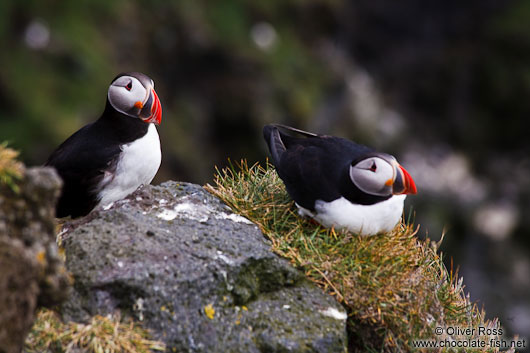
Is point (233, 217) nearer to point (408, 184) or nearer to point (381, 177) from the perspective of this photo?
point (381, 177)

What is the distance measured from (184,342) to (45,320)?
72 centimetres

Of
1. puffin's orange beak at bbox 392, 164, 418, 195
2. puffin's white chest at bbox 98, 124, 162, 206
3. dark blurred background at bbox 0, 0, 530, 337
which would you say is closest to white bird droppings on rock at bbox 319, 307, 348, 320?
puffin's orange beak at bbox 392, 164, 418, 195

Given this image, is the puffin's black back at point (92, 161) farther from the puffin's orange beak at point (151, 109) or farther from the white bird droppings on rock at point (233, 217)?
the white bird droppings on rock at point (233, 217)

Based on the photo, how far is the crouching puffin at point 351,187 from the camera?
4.08 m

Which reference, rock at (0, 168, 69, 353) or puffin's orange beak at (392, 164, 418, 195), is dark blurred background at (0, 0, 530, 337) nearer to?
rock at (0, 168, 69, 353)

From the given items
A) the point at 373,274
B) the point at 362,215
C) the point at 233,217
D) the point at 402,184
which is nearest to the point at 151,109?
the point at 233,217

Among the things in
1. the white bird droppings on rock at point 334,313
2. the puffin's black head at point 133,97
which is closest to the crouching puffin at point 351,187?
the white bird droppings on rock at point 334,313

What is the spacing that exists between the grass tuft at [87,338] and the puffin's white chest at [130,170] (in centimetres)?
130

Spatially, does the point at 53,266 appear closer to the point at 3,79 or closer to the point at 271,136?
the point at 271,136

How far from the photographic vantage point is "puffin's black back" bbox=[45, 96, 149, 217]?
453 cm

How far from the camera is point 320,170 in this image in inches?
172

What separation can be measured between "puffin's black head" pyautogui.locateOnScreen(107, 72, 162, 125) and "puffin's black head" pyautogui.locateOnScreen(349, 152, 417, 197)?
156 cm

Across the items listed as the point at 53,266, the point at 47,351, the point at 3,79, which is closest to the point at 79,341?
the point at 47,351

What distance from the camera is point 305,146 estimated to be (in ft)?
15.5
